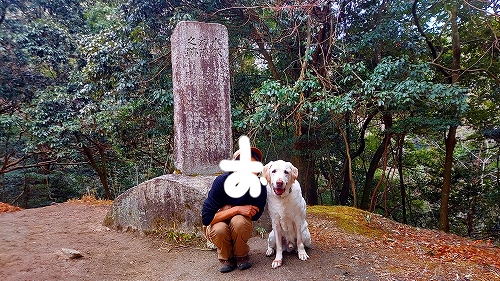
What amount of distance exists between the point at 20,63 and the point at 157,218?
699 centimetres

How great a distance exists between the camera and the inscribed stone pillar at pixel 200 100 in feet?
15.8

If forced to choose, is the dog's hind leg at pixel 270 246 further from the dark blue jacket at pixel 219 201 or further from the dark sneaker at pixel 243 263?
the dark blue jacket at pixel 219 201

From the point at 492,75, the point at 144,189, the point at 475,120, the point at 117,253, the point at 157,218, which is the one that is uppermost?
the point at 492,75

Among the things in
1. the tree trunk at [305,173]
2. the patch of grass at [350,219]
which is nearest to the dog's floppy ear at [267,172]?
the patch of grass at [350,219]

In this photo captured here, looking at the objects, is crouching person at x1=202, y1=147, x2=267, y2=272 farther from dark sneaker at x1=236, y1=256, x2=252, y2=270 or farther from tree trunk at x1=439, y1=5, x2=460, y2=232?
tree trunk at x1=439, y1=5, x2=460, y2=232

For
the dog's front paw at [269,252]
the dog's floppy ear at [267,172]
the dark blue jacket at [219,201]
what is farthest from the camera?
the dog's front paw at [269,252]

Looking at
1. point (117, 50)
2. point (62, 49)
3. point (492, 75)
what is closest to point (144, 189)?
point (117, 50)

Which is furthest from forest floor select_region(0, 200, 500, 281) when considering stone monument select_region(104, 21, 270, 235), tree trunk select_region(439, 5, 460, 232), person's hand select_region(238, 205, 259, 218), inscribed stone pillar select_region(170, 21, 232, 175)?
tree trunk select_region(439, 5, 460, 232)

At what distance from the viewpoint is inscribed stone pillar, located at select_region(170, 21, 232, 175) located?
15.8 ft

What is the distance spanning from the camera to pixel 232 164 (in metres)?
3.32

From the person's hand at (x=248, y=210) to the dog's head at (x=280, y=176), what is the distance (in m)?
0.31

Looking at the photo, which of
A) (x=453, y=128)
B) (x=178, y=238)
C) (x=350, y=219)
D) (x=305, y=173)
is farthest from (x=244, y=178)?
(x=453, y=128)

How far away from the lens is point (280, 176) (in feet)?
9.70

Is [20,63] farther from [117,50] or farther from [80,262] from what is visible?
[80,262]
